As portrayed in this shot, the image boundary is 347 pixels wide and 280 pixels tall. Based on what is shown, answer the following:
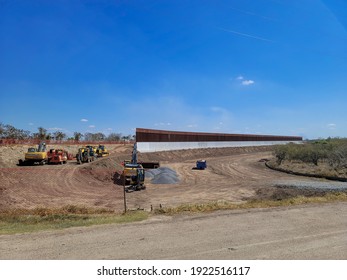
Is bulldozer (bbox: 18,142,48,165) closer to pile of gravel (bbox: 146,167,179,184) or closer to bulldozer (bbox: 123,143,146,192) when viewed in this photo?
pile of gravel (bbox: 146,167,179,184)

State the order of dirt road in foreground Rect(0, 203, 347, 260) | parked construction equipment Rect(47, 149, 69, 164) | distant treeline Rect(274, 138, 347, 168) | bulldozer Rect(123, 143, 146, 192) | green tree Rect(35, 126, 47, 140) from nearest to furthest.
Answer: dirt road in foreground Rect(0, 203, 347, 260), bulldozer Rect(123, 143, 146, 192), parked construction equipment Rect(47, 149, 69, 164), distant treeline Rect(274, 138, 347, 168), green tree Rect(35, 126, 47, 140)

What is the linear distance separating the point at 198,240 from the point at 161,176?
25410 millimetres

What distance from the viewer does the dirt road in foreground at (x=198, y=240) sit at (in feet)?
22.6

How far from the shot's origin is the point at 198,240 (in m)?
7.95

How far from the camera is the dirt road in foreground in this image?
271 inches

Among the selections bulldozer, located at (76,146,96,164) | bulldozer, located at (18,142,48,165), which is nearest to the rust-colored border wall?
bulldozer, located at (76,146,96,164)

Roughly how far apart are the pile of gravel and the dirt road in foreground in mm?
21379

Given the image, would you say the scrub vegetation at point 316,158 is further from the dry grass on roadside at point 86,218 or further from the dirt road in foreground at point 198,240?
the dirt road in foreground at point 198,240

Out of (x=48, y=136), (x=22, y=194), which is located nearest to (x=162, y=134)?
(x=48, y=136)

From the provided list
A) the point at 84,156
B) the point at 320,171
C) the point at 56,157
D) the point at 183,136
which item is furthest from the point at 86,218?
the point at 183,136

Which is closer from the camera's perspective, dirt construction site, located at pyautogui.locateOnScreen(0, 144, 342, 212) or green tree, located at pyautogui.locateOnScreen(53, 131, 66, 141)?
dirt construction site, located at pyautogui.locateOnScreen(0, 144, 342, 212)

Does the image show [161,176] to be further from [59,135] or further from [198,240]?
[59,135]

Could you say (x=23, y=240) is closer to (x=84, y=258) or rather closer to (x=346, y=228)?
(x=84, y=258)
